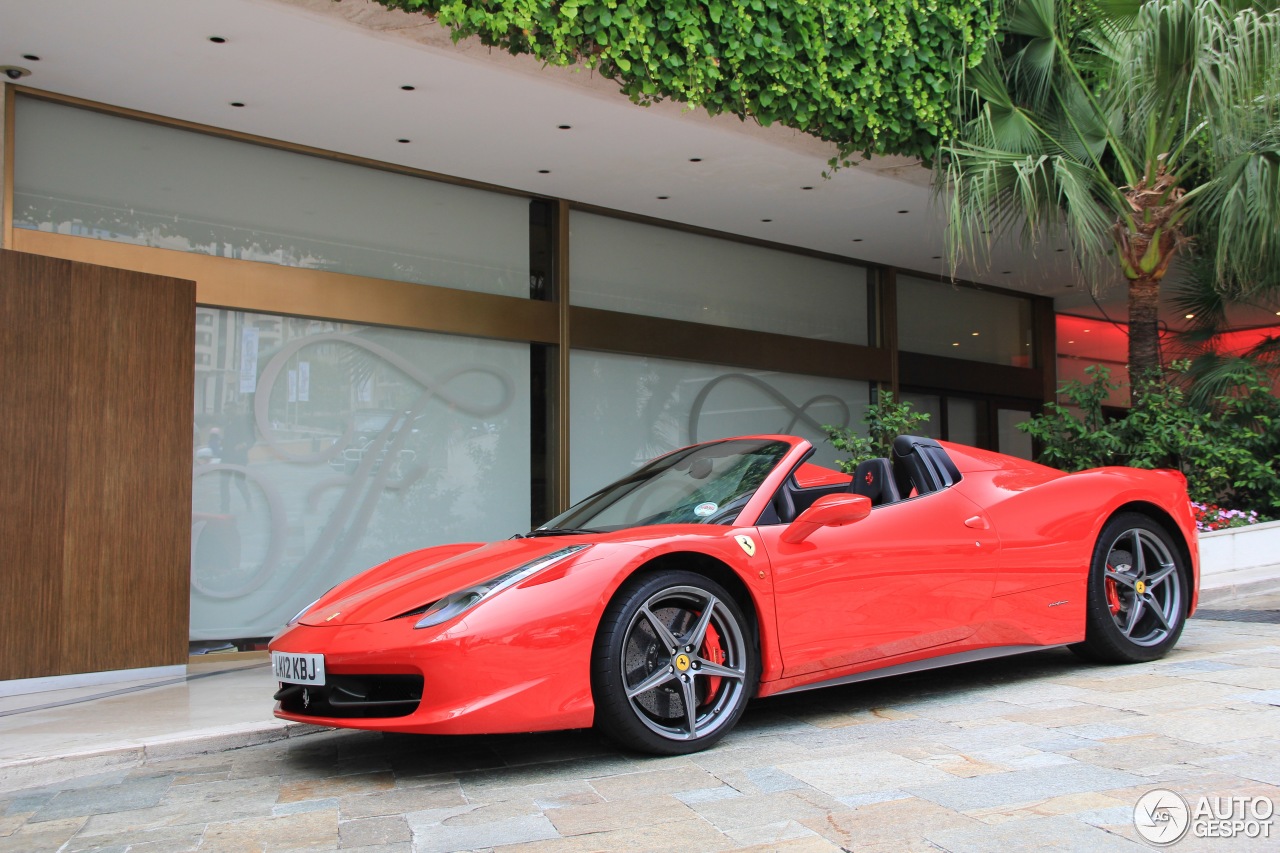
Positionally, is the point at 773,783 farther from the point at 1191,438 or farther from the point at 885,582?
the point at 1191,438

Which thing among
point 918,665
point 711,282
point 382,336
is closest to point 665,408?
point 711,282

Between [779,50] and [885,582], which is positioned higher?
[779,50]

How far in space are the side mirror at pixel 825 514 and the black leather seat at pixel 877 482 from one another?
458mm

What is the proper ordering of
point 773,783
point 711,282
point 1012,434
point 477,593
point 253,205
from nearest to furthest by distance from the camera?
1. point 773,783
2. point 477,593
3. point 253,205
4. point 711,282
5. point 1012,434

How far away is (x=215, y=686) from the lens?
6.20m

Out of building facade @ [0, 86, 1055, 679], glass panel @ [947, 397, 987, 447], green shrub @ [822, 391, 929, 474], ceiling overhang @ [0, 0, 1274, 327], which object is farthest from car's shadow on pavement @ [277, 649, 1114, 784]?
glass panel @ [947, 397, 987, 447]

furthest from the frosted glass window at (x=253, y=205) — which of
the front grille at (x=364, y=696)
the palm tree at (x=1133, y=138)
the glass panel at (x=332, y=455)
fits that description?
the front grille at (x=364, y=696)

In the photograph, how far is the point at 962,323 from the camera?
13.4 meters

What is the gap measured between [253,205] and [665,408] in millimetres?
4253

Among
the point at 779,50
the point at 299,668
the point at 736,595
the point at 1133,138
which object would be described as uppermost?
the point at 779,50

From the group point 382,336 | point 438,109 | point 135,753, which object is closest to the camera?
point 135,753

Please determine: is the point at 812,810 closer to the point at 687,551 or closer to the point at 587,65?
the point at 687,551

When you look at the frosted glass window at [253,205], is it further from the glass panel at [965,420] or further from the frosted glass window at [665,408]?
the glass panel at [965,420]

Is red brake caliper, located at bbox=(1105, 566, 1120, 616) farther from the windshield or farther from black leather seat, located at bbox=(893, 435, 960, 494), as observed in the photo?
the windshield
